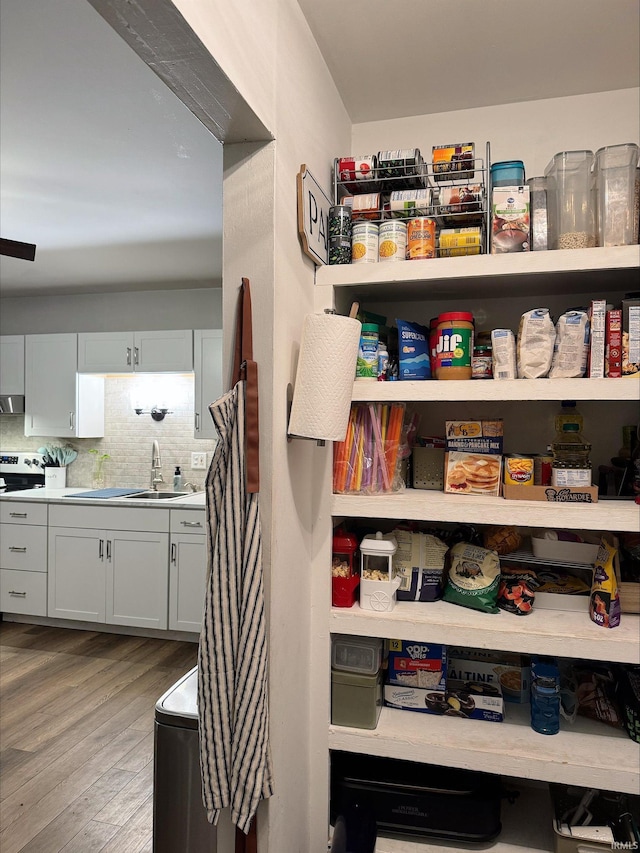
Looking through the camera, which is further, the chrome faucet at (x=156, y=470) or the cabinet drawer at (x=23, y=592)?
the chrome faucet at (x=156, y=470)

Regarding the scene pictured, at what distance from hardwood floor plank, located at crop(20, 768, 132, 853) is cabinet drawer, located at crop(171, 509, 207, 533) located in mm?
1667

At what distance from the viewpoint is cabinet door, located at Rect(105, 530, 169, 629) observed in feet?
13.5

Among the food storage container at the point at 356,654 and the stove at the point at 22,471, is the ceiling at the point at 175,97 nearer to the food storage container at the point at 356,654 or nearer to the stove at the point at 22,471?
the food storage container at the point at 356,654

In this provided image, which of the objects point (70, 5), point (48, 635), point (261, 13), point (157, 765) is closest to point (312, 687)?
point (157, 765)

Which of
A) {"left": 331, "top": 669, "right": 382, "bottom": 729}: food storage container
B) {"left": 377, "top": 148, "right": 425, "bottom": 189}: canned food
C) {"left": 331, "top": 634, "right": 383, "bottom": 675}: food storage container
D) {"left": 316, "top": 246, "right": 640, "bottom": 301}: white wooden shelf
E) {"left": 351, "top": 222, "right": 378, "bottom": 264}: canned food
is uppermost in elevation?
{"left": 377, "top": 148, "right": 425, "bottom": 189}: canned food

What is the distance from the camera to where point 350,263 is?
5.82 feet

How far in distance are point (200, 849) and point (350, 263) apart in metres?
1.68

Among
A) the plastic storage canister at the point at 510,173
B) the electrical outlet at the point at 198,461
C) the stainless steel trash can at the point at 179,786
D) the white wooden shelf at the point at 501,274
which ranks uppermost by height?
the plastic storage canister at the point at 510,173


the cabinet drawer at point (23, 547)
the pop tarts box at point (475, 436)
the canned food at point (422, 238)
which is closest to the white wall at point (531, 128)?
the canned food at point (422, 238)

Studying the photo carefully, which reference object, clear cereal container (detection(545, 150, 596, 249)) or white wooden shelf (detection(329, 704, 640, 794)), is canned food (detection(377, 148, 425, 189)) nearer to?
clear cereal container (detection(545, 150, 596, 249))

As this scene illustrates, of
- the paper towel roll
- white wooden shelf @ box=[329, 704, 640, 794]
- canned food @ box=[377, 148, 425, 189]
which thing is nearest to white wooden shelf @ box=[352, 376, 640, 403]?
the paper towel roll

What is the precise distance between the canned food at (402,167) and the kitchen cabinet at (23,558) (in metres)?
3.67

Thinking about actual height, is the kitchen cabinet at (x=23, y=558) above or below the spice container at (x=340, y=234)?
below

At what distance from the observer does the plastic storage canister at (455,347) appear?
1.71 m
